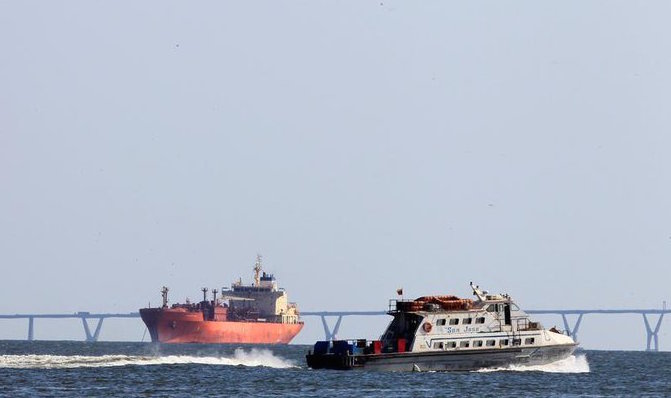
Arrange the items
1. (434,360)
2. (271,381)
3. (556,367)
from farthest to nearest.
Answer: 1. (556,367)
2. (434,360)
3. (271,381)

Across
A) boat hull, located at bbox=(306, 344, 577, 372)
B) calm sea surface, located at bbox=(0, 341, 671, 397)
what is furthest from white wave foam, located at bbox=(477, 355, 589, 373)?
boat hull, located at bbox=(306, 344, 577, 372)

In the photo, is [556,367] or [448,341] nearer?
[448,341]

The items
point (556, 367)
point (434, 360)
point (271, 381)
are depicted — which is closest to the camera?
point (271, 381)

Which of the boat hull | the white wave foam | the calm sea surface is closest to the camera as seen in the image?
the calm sea surface

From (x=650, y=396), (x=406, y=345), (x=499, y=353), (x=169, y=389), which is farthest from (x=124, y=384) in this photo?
(x=650, y=396)

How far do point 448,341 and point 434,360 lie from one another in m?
1.47

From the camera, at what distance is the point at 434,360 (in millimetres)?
87062

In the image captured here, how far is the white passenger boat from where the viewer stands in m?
86.8

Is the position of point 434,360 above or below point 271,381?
above

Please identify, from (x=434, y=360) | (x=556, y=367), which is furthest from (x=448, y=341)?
(x=556, y=367)

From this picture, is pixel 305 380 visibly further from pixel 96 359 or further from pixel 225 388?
pixel 96 359

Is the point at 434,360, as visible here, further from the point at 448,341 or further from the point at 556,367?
the point at 556,367

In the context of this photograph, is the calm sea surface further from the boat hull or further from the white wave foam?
the boat hull

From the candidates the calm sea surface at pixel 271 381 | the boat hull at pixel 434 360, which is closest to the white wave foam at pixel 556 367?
the calm sea surface at pixel 271 381
